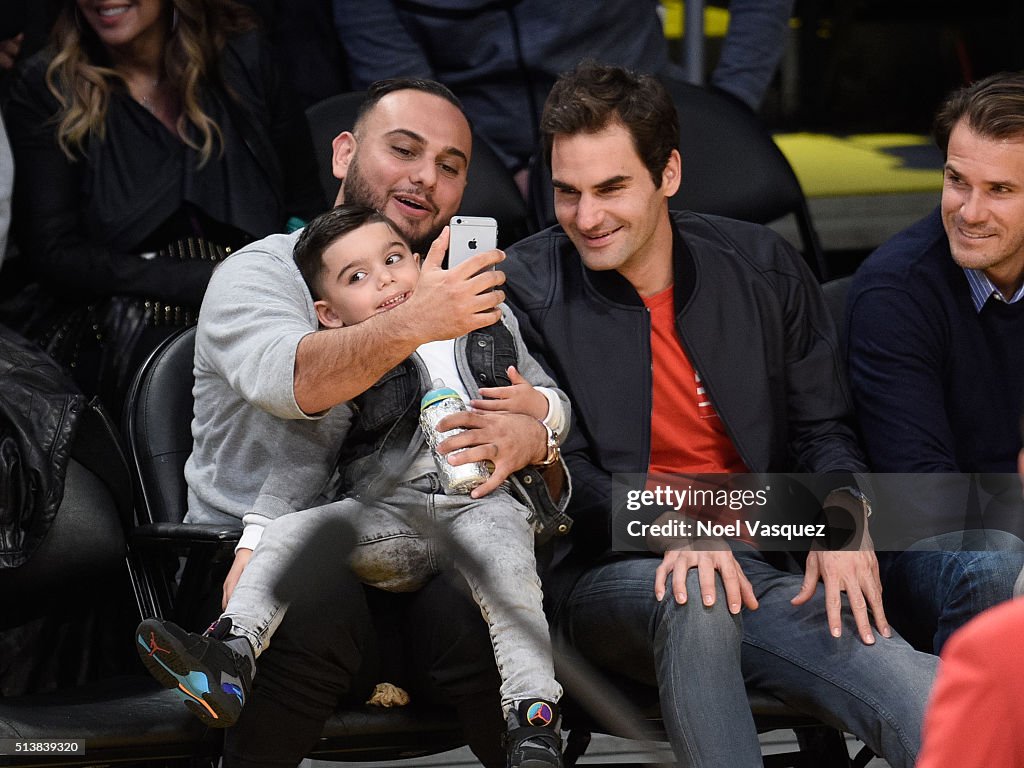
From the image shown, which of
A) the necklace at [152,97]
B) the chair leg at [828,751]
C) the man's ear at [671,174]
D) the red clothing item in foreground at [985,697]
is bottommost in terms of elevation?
the chair leg at [828,751]

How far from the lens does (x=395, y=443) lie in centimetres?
243

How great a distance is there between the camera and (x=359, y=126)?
9.77ft

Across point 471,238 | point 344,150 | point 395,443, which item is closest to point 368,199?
point 344,150

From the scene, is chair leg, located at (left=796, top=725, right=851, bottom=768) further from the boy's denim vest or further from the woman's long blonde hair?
the woman's long blonde hair

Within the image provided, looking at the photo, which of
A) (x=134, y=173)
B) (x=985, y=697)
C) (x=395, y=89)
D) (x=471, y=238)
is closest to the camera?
(x=985, y=697)

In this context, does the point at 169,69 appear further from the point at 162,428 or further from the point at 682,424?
the point at 682,424

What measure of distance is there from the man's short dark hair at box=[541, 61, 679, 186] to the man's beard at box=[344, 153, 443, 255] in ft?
0.95

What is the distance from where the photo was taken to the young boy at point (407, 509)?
2.10 metres

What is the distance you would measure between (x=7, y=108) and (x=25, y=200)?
20cm

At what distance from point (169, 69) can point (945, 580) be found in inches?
73.5

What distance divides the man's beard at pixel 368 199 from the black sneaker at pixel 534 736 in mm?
996

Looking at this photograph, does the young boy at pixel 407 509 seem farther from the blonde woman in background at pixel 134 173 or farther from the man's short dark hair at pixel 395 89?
the blonde woman in background at pixel 134 173

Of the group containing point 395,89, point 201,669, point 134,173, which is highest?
point 395,89

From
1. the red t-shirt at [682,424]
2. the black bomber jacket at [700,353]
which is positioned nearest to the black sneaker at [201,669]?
the black bomber jacket at [700,353]
